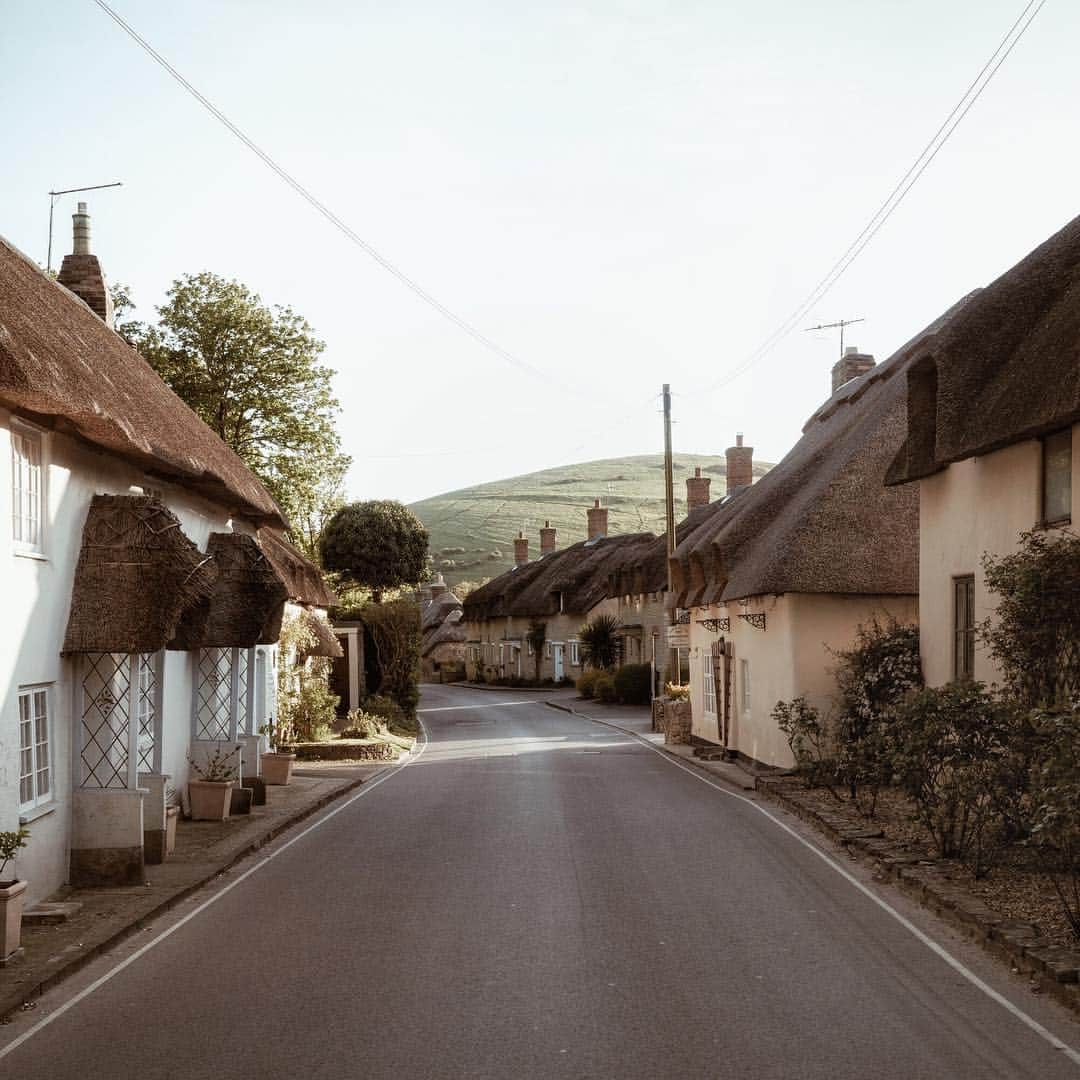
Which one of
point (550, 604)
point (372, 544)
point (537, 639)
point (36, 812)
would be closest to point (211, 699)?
point (36, 812)

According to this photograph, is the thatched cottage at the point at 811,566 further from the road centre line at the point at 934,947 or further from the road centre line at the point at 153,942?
the road centre line at the point at 153,942

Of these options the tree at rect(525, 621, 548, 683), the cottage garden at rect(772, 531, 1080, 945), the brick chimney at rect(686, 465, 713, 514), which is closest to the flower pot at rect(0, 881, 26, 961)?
the cottage garden at rect(772, 531, 1080, 945)

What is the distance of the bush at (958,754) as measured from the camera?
1217cm

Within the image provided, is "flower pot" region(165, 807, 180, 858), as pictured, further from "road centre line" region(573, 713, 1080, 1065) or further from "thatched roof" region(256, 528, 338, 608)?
"thatched roof" region(256, 528, 338, 608)

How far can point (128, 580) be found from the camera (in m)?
13.2

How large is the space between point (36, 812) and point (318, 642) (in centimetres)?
1874

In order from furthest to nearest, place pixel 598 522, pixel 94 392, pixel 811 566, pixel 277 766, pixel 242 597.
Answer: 1. pixel 598 522
2. pixel 277 766
3. pixel 811 566
4. pixel 242 597
5. pixel 94 392

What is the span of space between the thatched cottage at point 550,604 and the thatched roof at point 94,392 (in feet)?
129

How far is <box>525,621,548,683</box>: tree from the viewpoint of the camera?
7069 centimetres

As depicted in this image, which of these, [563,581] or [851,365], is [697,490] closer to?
[563,581]

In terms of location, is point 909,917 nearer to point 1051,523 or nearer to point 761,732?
point 1051,523

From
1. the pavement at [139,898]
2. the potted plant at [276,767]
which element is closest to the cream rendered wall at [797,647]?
the pavement at [139,898]

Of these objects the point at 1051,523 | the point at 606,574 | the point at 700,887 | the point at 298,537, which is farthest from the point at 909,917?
the point at 606,574

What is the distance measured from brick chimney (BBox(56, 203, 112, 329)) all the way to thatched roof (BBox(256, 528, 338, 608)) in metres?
5.63
